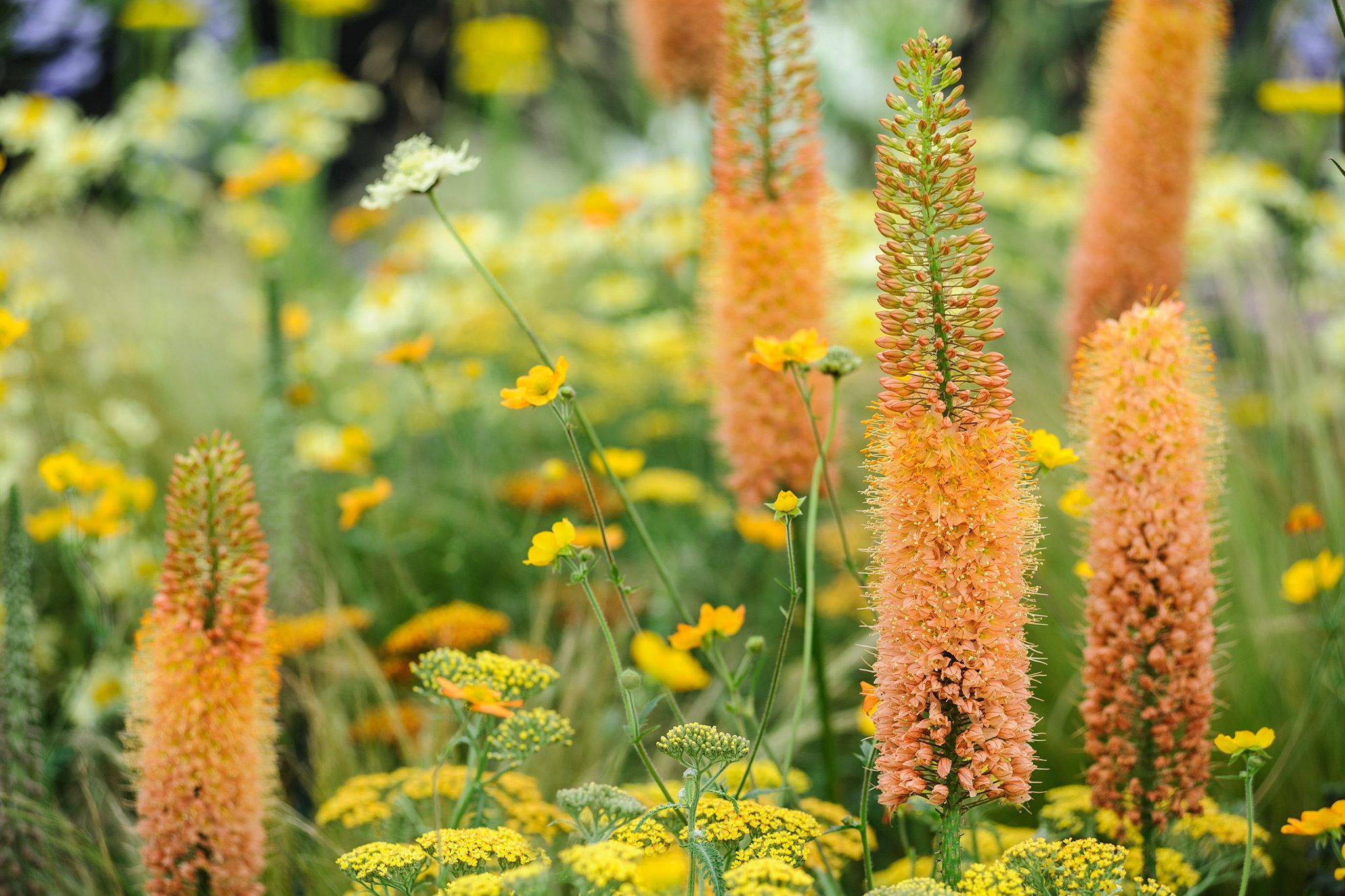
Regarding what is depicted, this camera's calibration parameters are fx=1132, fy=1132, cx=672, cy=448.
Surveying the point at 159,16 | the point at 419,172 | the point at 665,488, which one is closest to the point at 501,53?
the point at 159,16

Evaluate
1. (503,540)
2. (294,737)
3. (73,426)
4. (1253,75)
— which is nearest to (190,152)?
(73,426)

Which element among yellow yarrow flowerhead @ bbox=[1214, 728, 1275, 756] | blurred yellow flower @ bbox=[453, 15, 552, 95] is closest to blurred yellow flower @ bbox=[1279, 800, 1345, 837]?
yellow yarrow flowerhead @ bbox=[1214, 728, 1275, 756]

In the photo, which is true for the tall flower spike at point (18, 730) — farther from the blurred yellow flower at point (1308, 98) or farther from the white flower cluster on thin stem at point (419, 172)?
the blurred yellow flower at point (1308, 98)

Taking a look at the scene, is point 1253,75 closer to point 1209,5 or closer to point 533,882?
point 1209,5

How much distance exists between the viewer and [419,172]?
2.31m

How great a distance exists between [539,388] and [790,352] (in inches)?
16.5

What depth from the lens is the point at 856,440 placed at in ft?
13.5

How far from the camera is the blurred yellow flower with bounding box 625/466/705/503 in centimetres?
354

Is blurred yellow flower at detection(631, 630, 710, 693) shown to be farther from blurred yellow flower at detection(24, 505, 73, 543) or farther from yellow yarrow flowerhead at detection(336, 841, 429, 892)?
blurred yellow flower at detection(24, 505, 73, 543)

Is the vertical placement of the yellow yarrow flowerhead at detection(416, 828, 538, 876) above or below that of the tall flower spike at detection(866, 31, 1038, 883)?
below

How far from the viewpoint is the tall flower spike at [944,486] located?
4.91ft

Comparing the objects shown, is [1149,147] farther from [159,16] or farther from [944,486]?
[159,16]

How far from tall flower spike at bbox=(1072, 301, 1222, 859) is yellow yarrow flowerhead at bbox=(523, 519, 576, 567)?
86 cm

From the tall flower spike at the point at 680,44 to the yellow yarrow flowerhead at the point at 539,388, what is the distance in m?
2.34
